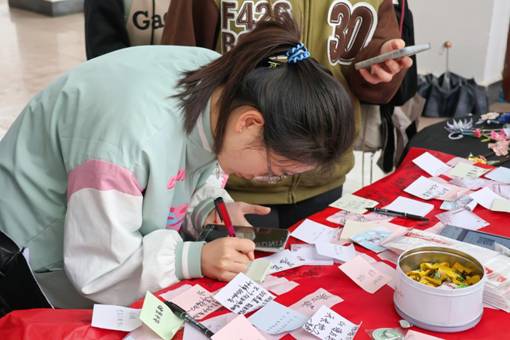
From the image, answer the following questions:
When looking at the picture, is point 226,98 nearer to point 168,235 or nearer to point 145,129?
point 145,129

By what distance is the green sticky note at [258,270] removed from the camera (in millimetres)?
1165

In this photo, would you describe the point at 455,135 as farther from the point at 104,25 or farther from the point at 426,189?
the point at 104,25

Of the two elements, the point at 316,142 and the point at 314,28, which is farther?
the point at 314,28

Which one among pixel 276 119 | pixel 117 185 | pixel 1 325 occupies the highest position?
pixel 276 119

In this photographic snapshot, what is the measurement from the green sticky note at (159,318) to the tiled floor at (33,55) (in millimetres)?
2068

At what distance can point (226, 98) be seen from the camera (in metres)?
1.15

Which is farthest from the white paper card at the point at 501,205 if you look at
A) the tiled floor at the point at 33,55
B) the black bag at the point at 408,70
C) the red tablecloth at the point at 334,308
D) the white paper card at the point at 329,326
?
the tiled floor at the point at 33,55

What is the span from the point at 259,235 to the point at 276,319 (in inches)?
11.0

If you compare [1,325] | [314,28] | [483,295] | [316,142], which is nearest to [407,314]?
→ [483,295]

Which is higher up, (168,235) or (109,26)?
(109,26)

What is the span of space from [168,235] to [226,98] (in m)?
0.27

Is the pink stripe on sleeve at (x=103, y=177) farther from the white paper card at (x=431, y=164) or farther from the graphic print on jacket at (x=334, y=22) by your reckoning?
the white paper card at (x=431, y=164)

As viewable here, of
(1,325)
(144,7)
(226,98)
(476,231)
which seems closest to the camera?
(1,325)

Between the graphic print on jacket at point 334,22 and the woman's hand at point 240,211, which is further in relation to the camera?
the graphic print on jacket at point 334,22
